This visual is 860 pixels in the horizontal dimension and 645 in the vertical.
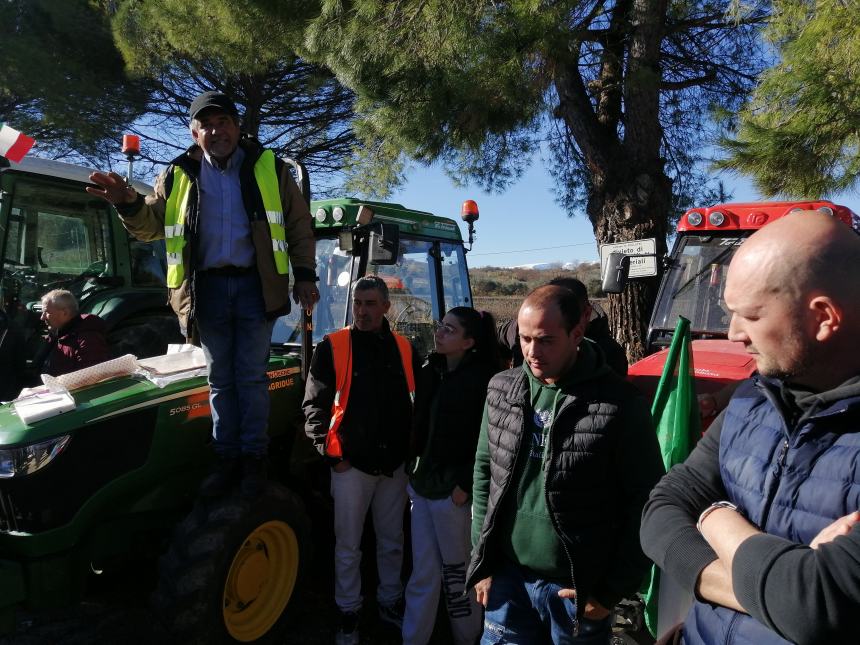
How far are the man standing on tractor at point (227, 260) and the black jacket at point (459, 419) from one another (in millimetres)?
756

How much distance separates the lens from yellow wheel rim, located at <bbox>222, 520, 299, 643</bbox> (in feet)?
9.70

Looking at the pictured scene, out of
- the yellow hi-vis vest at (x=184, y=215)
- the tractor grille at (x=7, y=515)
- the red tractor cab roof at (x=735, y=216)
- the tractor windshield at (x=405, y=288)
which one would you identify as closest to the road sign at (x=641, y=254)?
the red tractor cab roof at (x=735, y=216)

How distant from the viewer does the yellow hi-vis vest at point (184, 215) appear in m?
2.79

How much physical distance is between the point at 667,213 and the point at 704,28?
6.83ft

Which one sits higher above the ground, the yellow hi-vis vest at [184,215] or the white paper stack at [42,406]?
the yellow hi-vis vest at [184,215]

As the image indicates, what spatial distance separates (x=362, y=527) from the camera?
3.29m

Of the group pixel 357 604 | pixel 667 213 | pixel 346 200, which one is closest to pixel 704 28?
pixel 667 213

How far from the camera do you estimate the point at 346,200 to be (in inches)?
158

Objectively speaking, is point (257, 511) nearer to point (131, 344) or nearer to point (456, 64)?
point (131, 344)

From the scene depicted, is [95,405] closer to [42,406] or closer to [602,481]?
[42,406]

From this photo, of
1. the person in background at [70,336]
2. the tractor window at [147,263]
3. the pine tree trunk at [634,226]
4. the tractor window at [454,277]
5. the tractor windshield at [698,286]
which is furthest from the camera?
the pine tree trunk at [634,226]

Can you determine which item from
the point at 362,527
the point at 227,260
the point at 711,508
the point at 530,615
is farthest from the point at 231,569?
the point at 711,508

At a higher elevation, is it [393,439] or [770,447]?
[770,447]

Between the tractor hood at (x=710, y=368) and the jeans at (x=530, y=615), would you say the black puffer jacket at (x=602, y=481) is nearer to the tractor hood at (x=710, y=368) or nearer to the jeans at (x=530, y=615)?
the jeans at (x=530, y=615)
